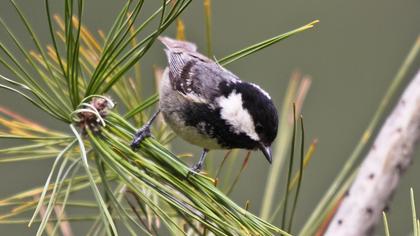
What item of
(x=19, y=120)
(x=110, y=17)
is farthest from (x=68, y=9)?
(x=110, y=17)

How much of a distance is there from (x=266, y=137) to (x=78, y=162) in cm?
39

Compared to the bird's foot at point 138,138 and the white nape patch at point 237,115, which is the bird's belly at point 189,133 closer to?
the white nape patch at point 237,115

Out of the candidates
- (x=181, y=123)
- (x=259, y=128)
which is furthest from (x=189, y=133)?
(x=259, y=128)

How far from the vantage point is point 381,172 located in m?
1.29

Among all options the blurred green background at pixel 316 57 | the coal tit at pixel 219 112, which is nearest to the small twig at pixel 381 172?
the coal tit at pixel 219 112

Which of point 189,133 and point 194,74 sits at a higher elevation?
point 194,74

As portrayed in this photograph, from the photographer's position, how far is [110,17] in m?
3.14

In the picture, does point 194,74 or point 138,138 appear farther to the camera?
point 194,74

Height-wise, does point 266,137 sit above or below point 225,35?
below

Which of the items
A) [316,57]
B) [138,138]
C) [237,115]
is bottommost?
[138,138]

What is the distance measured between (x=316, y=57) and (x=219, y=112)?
5.89ft

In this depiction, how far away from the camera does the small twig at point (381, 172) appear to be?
125cm

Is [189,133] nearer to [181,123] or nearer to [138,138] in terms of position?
[181,123]

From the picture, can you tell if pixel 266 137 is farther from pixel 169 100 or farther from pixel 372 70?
pixel 372 70
